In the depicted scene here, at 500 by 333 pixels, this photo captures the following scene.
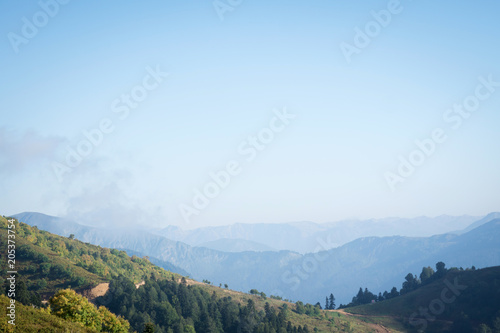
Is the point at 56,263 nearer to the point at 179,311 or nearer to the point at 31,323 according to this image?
the point at 179,311

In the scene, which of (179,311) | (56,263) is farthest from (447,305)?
(56,263)

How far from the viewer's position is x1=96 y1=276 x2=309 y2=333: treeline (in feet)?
339

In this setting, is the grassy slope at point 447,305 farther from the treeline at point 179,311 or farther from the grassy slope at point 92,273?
the treeline at point 179,311

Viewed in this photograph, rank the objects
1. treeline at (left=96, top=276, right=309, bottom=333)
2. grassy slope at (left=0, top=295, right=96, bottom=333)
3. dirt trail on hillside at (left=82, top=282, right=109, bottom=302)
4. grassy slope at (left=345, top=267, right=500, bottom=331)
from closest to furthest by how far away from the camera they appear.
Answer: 1. grassy slope at (left=0, top=295, right=96, bottom=333)
2. treeline at (left=96, top=276, right=309, bottom=333)
3. dirt trail on hillside at (left=82, top=282, right=109, bottom=302)
4. grassy slope at (left=345, top=267, right=500, bottom=331)

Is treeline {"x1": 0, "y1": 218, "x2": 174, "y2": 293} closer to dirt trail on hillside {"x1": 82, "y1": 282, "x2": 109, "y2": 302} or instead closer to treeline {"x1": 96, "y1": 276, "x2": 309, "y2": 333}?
dirt trail on hillside {"x1": 82, "y1": 282, "x2": 109, "y2": 302}

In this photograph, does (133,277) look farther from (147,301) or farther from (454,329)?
(454,329)

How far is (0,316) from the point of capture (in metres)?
39.3

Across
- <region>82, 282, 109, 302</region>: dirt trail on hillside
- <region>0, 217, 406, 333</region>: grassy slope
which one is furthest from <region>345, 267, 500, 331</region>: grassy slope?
<region>82, 282, 109, 302</region>: dirt trail on hillside

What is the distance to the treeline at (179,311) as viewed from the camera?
4067 inches

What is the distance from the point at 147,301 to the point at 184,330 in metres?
18.1

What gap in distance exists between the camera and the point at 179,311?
114 meters

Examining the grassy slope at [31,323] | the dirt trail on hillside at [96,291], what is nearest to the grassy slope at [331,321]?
the dirt trail on hillside at [96,291]

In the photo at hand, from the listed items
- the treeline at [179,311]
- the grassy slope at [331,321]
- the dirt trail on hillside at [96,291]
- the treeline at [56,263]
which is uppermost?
the treeline at [56,263]

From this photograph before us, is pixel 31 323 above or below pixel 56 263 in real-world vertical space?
below
